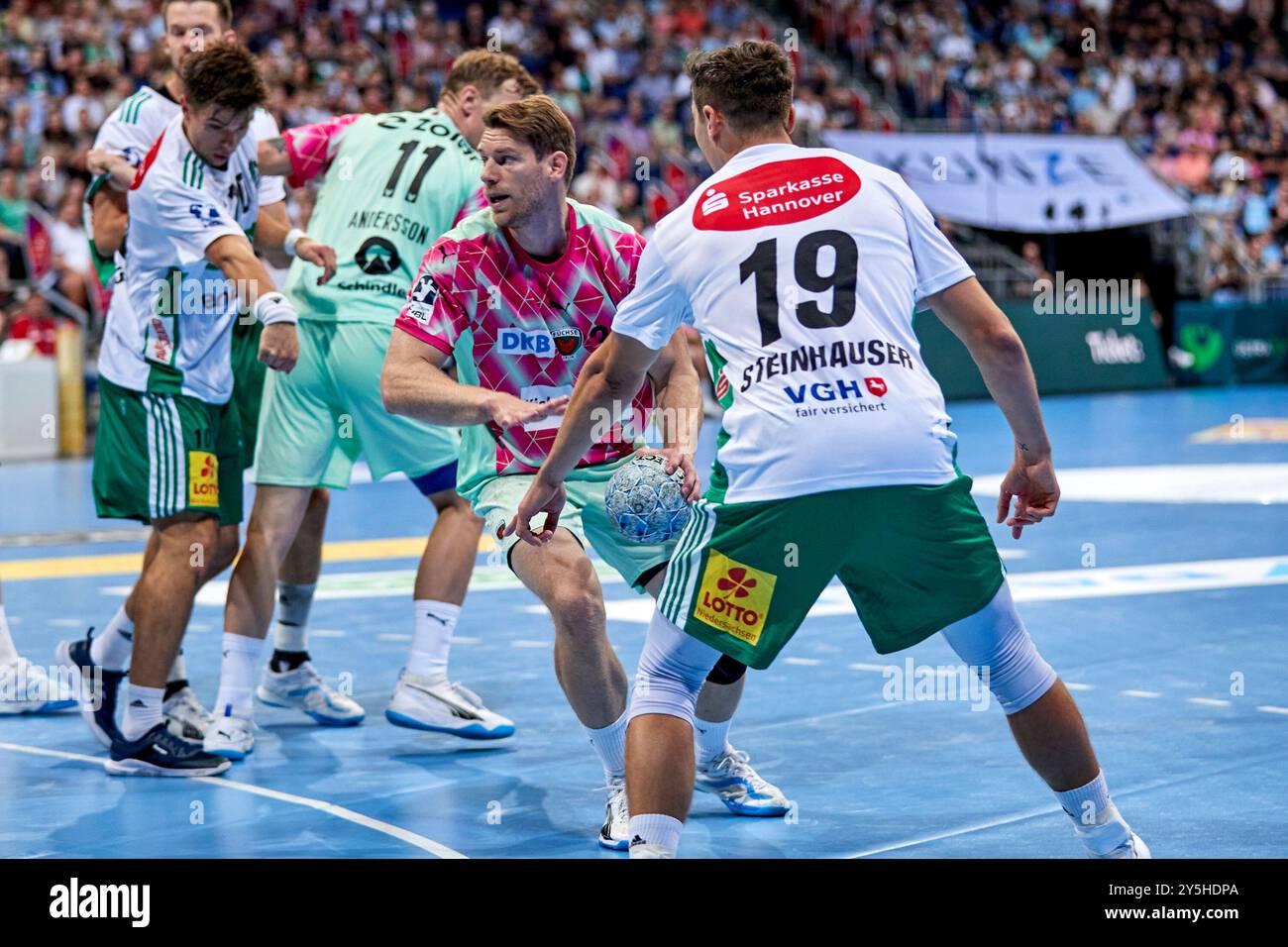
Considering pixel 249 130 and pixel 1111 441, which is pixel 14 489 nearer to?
pixel 249 130

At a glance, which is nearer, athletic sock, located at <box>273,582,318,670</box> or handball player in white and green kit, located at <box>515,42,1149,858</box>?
handball player in white and green kit, located at <box>515,42,1149,858</box>

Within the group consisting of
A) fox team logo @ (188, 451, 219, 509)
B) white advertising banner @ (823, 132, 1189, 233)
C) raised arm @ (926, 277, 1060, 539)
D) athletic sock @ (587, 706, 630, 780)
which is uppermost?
raised arm @ (926, 277, 1060, 539)

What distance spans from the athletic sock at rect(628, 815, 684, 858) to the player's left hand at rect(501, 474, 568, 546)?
0.80 meters

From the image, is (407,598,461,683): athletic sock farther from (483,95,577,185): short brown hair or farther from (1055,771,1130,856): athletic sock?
(1055,771,1130,856): athletic sock

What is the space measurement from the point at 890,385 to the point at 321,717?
3.35 meters

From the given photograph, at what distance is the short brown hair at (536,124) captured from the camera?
16.7ft

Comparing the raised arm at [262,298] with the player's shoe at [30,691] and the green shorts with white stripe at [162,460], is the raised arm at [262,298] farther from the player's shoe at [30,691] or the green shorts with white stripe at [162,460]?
the player's shoe at [30,691]

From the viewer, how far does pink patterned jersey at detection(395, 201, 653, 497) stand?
17.3 feet

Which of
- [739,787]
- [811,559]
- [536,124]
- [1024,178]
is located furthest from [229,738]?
[1024,178]

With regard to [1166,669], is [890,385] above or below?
above

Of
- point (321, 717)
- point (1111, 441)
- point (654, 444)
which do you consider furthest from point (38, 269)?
point (654, 444)

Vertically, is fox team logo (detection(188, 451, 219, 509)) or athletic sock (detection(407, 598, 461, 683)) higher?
fox team logo (detection(188, 451, 219, 509))

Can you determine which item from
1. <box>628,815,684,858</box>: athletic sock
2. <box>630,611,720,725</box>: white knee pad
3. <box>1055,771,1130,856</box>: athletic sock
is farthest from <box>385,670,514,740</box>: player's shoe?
<box>1055,771,1130,856</box>: athletic sock
